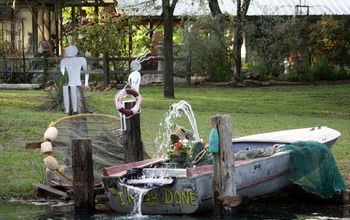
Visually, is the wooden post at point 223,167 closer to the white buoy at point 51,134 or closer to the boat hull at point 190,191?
the boat hull at point 190,191

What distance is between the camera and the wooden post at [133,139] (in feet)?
48.6

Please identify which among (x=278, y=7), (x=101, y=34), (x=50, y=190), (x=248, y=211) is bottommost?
(x=248, y=211)

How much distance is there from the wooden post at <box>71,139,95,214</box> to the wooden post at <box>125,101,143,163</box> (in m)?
1.29

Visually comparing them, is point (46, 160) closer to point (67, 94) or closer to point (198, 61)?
point (67, 94)

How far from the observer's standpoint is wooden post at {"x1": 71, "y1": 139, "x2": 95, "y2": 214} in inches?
536

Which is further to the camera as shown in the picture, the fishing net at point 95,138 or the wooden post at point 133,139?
the fishing net at point 95,138

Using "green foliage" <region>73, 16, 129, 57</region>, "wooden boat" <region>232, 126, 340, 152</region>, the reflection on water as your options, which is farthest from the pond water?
"green foliage" <region>73, 16, 129, 57</region>

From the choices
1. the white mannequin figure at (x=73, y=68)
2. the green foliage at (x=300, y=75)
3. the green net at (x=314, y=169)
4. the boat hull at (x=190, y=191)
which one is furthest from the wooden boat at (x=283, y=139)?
the green foliage at (x=300, y=75)

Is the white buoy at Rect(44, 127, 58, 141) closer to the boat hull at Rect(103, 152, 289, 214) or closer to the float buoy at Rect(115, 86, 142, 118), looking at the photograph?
the float buoy at Rect(115, 86, 142, 118)

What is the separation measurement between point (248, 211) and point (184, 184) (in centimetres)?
145

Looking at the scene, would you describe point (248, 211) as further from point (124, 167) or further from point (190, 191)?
point (124, 167)

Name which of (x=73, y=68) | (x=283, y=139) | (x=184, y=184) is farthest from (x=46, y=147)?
(x=283, y=139)

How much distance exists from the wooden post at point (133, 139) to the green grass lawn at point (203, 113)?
176 centimetres

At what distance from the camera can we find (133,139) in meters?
14.9
